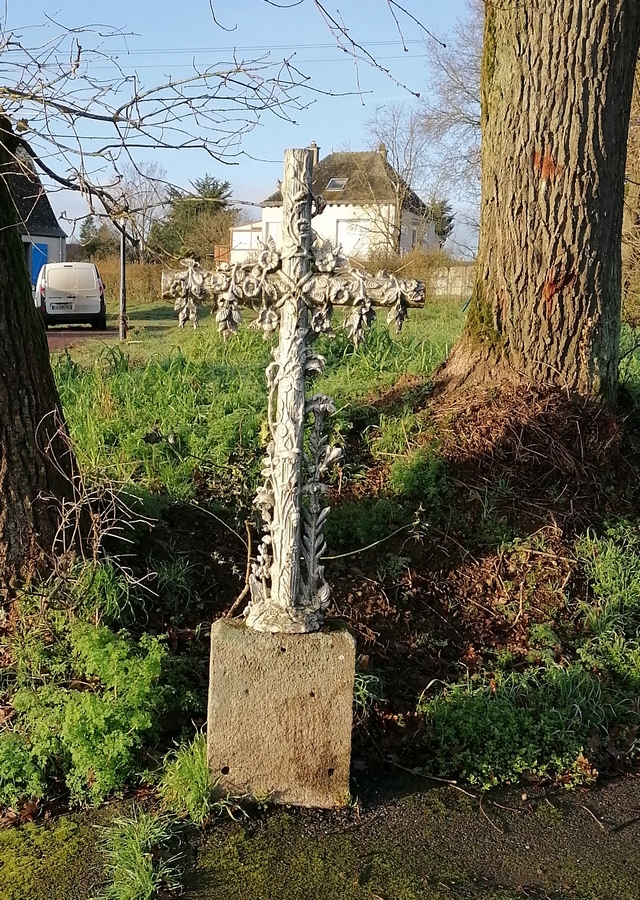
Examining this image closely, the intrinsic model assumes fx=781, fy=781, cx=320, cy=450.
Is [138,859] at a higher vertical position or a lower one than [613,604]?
lower

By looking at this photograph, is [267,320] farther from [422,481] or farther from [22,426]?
[422,481]

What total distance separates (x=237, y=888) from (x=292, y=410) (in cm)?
169

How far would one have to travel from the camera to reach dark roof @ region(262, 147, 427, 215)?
23.6m

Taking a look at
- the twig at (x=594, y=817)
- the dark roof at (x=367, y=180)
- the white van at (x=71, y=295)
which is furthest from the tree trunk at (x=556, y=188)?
the white van at (x=71, y=295)

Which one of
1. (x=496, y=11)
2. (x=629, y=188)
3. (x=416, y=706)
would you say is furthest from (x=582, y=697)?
(x=629, y=188)

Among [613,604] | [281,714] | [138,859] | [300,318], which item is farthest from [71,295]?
[138,859]

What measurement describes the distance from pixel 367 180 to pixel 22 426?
2251cm

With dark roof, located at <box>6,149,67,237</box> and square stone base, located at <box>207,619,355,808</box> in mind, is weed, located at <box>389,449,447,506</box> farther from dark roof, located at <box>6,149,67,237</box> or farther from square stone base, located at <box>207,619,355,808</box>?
dark roof, located at <box>6,149,67,237</box>

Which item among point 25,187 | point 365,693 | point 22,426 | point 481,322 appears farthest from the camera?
point 481,322

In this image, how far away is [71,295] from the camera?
59.2 feet

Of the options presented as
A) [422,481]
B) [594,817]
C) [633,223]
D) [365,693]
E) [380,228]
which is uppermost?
[380,228]

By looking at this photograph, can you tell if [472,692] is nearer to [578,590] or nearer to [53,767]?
[578,590]

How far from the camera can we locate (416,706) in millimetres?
3652

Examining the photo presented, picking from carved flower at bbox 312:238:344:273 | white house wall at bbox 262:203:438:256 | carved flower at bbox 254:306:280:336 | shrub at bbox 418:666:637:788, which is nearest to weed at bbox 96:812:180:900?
shrub at bbox 418:666:637:788
